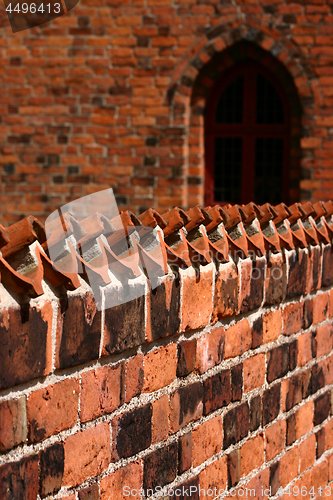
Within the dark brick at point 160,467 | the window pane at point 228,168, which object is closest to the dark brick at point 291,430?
the dark brick at point 160,467

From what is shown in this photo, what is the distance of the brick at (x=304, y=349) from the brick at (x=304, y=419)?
18 cm

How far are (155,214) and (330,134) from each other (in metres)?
5.15

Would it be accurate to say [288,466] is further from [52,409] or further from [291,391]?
[52,409]

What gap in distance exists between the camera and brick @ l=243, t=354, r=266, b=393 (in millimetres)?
1766

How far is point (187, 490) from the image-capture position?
1501 mm

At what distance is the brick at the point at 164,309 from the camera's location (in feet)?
4.33

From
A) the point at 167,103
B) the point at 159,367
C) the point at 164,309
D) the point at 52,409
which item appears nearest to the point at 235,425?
the point at 159,367

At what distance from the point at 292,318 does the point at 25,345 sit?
4.20 feet

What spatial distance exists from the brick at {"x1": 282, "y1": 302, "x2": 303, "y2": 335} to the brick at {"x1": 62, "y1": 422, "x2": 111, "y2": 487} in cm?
95

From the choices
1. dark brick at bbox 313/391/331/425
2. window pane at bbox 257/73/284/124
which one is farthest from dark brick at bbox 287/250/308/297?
window pane at bbox 257/73/284/124

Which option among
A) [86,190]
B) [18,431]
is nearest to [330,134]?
[86,190]

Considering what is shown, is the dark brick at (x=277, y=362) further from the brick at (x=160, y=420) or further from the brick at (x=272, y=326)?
the brick at (x=160, y=420)

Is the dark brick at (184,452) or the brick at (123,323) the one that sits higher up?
the brick at (123,323)

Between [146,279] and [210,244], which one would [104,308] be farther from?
[210,244]
